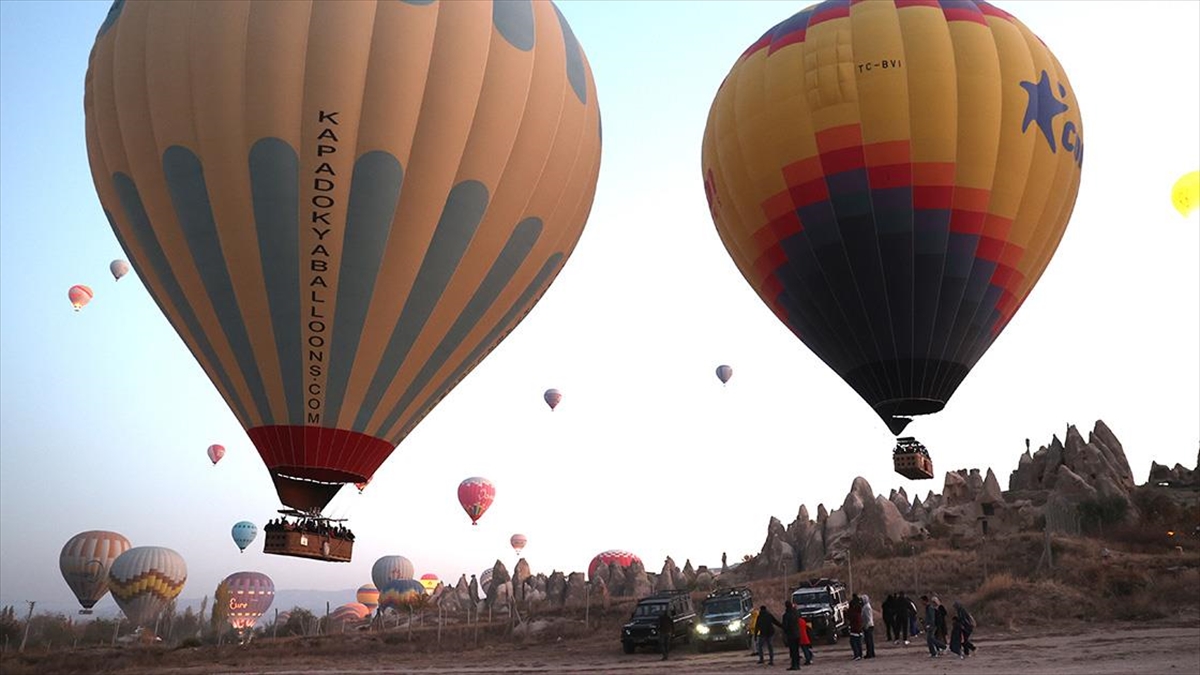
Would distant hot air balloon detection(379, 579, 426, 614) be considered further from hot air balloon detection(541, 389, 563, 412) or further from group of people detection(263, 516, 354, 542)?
group of people detection(263, 516, 354, 542)

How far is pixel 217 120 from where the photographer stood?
50.7 feet

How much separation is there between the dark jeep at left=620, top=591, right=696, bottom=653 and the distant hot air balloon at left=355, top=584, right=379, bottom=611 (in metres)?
91.3

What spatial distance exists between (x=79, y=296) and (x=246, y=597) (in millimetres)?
38321

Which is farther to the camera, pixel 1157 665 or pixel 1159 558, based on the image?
pixel 1159 558

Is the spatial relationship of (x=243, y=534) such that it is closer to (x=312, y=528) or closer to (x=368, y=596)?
(x=368, y=596)

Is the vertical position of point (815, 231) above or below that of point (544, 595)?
above

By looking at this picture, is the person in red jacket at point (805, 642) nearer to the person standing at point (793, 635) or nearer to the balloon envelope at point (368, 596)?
the person standing at point (793, 635)

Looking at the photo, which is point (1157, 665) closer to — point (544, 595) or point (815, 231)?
point (815, 231)

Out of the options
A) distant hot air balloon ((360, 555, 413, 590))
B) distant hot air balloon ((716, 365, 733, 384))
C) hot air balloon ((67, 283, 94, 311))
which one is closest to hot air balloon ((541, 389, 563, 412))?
distant hot air balloon ((716, 365, 733, 384))

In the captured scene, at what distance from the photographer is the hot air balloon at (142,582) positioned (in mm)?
62969

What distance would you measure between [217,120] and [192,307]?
12.4ft

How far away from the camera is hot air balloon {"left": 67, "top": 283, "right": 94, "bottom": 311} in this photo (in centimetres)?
5391

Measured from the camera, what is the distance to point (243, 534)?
276 feet

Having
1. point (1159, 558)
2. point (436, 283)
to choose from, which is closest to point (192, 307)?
point (436, 283)
